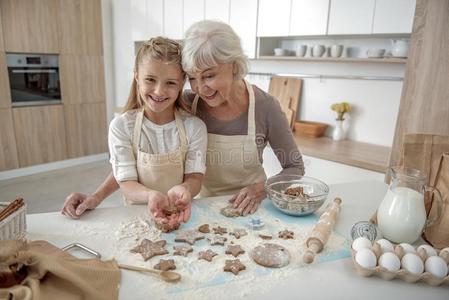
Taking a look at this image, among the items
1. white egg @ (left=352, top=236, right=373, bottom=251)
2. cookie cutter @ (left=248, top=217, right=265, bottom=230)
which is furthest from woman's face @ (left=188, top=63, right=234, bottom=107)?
white egg @ (left=352, top=236, right=373, bottom=251)

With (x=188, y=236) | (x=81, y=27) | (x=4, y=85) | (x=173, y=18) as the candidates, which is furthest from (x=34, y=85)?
(x=188, y=236)

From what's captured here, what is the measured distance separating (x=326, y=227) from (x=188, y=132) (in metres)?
0.60

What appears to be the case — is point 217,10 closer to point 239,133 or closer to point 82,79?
point 82,79

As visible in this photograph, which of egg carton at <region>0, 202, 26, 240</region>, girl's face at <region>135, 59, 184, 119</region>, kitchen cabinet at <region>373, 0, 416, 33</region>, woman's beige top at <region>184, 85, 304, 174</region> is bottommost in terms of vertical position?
egg carton at <region>0, 202, 26, 240</region>

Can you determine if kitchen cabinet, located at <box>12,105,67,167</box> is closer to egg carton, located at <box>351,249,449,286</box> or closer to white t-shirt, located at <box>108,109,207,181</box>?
white t-shirt, located at <box>108,109,207,181</box>

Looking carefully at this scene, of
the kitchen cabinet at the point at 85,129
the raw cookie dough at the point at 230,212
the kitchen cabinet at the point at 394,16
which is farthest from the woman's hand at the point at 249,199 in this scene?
the kitchen cabinet at the point at 85,129

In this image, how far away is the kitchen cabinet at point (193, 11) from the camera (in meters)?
3.25

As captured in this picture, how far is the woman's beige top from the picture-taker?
1.40m

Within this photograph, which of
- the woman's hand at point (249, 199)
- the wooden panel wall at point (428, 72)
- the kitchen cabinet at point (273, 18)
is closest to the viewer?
the woman's hand at point (249, 199)

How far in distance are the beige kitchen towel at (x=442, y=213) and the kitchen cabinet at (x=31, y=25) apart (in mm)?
3745

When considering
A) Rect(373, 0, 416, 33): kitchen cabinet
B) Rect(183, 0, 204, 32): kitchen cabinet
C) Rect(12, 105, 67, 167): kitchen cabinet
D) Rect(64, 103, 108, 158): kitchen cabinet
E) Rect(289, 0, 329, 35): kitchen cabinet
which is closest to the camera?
Rect(373, 0, 416, 33): kitchen cabinet

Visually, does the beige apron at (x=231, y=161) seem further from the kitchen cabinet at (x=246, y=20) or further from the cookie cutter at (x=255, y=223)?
the kitchen cabinet at (x=246, y=20)

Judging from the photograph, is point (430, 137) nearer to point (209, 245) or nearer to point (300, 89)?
point (209, 245)

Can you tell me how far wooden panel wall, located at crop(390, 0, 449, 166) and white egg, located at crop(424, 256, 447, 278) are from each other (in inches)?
37.9
